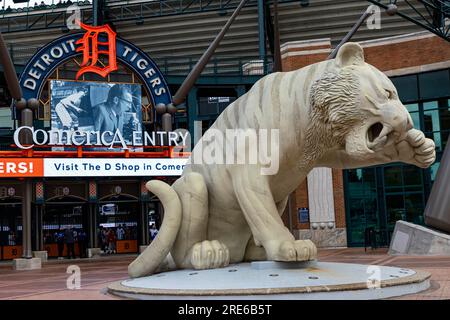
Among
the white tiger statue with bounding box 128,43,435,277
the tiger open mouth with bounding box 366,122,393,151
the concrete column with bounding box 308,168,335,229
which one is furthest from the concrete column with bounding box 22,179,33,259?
the tiger open mouth with bounding box 366,122,393,151

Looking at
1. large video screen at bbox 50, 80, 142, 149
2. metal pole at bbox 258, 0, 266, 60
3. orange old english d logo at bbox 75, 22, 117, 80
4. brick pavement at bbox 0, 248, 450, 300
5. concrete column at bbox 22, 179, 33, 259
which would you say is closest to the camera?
brick pavement at bbox 0, 248, 450, 300

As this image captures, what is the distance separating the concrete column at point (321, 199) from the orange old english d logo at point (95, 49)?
9.32 metres

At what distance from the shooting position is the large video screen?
894 inches

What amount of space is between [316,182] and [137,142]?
7643 mm

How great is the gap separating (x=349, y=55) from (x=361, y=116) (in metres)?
0.74

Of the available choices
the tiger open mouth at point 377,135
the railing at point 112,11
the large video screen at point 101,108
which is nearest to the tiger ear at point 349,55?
the tiger open mouth at point 377,135

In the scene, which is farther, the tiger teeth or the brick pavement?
the brick pavement

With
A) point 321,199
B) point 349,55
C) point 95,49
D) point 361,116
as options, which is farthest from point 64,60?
point 361,116

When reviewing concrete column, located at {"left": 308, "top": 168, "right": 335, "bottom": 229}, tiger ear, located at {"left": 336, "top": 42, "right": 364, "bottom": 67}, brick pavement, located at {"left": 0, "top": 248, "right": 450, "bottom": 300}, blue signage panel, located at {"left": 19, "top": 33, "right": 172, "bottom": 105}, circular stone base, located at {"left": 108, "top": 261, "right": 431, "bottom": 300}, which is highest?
blue signage panel, located at {"left": 19, "top": 33, "right": 172, "bottom": 105}

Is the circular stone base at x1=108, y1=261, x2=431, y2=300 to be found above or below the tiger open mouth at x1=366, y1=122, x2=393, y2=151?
below

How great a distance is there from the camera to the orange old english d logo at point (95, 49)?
22.0 metres

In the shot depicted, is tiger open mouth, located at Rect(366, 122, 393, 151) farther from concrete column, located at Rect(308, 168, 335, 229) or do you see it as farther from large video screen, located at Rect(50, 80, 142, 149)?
concrete column, located at Rect(308, 168, 335, 229)

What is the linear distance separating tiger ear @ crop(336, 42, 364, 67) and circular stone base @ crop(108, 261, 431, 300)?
2.24 m

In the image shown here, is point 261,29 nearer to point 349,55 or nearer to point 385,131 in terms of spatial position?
point 349,55
